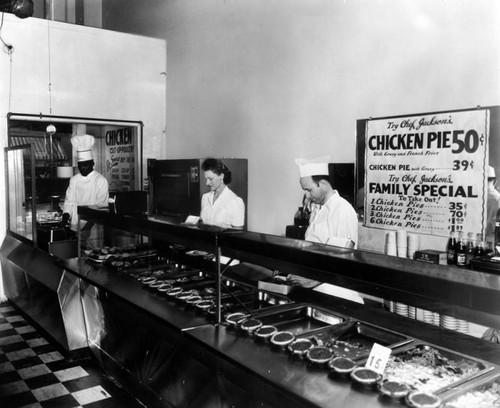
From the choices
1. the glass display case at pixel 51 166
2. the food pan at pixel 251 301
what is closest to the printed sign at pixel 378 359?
the food pan at pixel 251 301

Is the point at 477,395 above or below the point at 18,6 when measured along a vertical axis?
below

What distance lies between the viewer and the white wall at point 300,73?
3670 mm

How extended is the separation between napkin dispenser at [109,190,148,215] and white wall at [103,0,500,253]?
6.08 ft

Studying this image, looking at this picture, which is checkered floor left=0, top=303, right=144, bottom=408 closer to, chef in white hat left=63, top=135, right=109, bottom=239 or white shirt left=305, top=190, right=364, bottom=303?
white shirt left=305, top=190, right=364, bottom=303

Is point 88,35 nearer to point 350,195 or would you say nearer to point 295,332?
point 350,195

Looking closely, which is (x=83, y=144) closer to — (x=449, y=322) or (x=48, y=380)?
(x=48, y=380)

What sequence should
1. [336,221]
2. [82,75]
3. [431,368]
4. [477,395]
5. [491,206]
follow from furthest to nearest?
[82,75]
[336,221]
[491,206]
[431,368]
[477,395]

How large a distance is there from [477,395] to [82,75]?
620 centimetres

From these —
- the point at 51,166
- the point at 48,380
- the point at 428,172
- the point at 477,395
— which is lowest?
the point at 48,380

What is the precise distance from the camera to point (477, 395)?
1676 mm

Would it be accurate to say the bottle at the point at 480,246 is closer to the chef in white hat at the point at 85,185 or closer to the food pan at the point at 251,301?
the food pan at the point at 251,301

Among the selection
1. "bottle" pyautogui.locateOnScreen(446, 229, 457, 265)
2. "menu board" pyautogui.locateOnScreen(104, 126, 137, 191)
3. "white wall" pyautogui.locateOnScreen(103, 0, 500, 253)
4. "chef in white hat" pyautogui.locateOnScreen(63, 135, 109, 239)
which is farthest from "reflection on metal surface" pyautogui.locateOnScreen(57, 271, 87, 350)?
"menu board" pyautogui.locateOnScreen(104, 126, 137, 191)

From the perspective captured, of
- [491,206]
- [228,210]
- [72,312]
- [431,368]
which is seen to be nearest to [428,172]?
[491,206]

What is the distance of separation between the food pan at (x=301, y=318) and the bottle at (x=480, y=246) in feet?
4.94
